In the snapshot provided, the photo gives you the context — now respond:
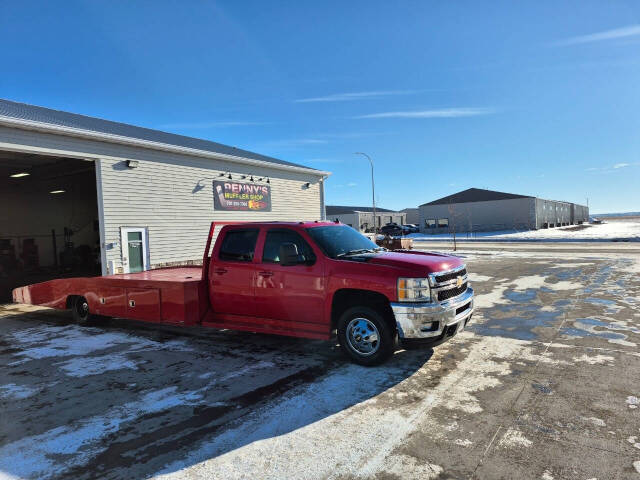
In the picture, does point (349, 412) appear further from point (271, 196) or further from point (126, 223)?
point (271, 196)

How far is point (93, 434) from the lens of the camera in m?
3.76

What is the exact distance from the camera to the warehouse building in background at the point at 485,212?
52844 mm

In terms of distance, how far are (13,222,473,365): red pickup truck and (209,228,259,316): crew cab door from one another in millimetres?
→ 16

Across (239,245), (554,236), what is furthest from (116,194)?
(554,236)

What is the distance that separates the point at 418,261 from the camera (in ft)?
17.3

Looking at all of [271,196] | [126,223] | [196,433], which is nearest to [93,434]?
[196,433]

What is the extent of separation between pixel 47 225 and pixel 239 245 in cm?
2193

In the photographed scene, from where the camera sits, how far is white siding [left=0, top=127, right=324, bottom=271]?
40.0 feet

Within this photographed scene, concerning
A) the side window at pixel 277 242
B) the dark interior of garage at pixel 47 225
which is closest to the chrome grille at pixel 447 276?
the side window at pixel 277 242

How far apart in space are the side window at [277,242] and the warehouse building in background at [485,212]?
1898 inches

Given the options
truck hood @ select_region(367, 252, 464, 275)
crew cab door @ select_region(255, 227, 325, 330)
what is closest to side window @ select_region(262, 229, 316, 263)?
crew cab door @ select_region(255, 227, 325, 330)

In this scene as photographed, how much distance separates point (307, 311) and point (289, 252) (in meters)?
0.87

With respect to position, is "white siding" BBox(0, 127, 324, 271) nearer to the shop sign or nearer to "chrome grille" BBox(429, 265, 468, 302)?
the shop sign

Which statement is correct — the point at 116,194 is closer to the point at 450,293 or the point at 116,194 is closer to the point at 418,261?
the point at 418,261
